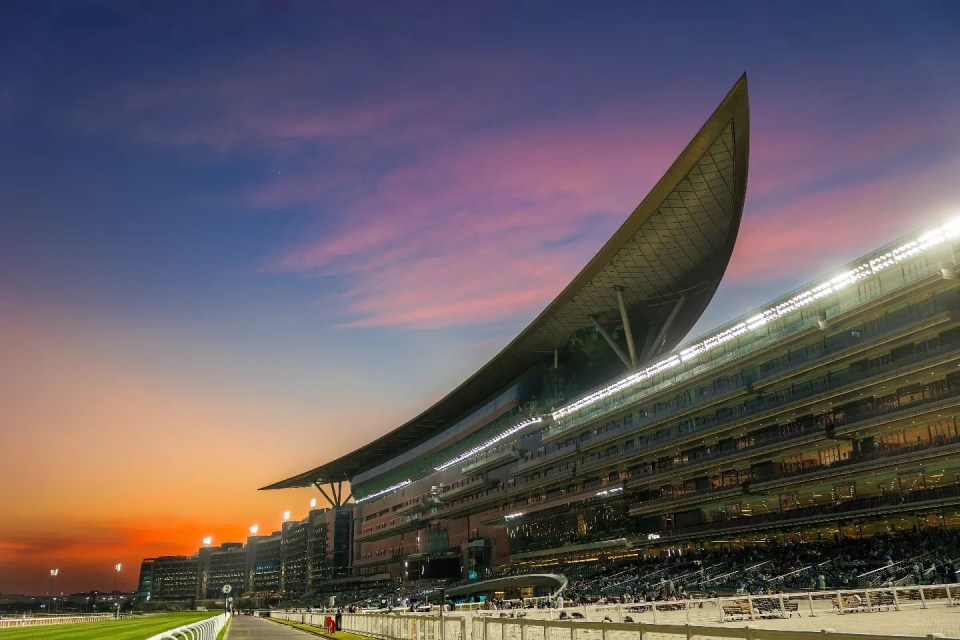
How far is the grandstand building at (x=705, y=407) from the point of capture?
1940 inches

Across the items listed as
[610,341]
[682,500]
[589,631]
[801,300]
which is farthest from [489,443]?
[589,631]

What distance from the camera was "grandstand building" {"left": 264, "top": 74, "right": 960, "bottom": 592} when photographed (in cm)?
4928

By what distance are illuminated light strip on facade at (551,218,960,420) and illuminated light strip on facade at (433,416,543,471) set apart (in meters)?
16.8

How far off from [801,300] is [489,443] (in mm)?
63585

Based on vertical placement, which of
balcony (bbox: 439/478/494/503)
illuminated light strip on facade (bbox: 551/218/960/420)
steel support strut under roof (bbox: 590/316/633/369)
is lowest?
balcony (bbox: 439/478/494/503)

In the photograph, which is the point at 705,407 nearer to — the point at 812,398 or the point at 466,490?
the point at 812,398

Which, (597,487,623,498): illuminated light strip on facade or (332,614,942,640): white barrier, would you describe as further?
(597,487,623,498): illuminated light strip on facade

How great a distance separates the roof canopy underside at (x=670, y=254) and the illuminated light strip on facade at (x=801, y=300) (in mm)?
12791

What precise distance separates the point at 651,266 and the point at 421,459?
78260 millimetres

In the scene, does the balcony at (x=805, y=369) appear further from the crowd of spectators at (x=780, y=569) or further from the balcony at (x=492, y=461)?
the balcony at (x=492, y=461)

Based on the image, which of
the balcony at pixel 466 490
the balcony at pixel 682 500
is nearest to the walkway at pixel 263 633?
the balcony at pixel 682 500

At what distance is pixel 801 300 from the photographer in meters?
57.7

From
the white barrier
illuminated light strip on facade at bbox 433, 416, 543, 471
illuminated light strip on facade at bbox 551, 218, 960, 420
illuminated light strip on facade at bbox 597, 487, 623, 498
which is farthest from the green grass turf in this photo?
illuminated light strip on facade at bbox 433, 416, 543, 471

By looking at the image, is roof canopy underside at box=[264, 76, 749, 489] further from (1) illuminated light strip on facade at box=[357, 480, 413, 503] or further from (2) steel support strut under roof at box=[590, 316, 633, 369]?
(1) illuminated light strip on facade at box=[357, 480, 413, 503]
